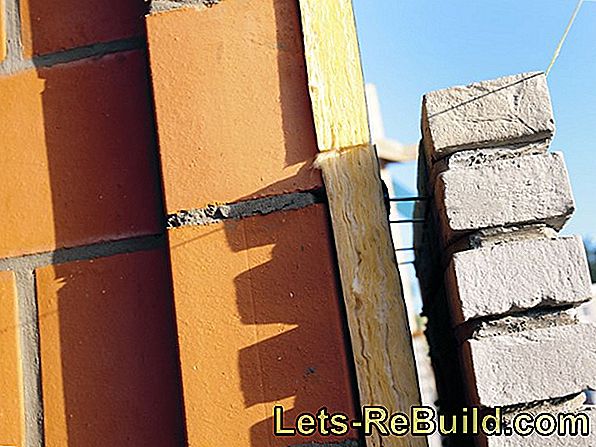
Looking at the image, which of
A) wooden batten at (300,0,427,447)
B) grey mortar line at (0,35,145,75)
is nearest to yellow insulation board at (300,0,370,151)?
wooden batten at (300,0,427,447)

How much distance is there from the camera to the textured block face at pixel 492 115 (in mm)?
868

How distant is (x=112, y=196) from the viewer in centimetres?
93

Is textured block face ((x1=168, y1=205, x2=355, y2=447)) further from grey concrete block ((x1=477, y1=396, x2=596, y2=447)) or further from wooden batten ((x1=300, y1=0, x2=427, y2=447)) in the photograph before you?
grey concrete block ((x1=477, y1=396, x2=596, y2=447))

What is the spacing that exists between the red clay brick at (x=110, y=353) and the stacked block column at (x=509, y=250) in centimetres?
30

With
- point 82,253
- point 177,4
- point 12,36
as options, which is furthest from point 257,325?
point 12,36

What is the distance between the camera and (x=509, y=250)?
0.83m

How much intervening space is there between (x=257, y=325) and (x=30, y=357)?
0.26 m

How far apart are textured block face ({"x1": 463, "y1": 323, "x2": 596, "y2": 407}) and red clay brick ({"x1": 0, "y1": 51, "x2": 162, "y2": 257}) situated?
14.9 inches

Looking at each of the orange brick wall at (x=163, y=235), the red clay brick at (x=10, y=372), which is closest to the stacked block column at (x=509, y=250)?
the orange brick wall at (x=163, y=235)

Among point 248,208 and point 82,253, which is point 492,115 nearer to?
point 248,208

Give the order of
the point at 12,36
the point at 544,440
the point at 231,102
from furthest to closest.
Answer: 1. the point at 12,36
2. the point at 231,102
3. the point at 544,440

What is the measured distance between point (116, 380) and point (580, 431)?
47 centimetres

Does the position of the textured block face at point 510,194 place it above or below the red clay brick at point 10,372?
above

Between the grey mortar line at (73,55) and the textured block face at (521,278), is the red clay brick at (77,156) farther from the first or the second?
the textured block face at (521,278)
